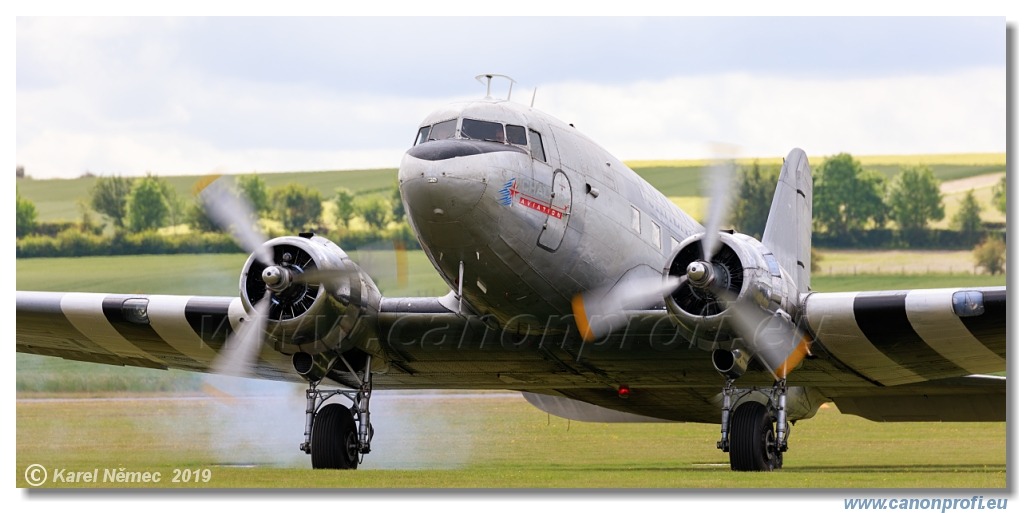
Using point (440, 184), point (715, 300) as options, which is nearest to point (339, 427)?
point (440, 184)

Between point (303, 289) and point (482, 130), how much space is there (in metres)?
2.92

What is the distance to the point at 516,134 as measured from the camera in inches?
601

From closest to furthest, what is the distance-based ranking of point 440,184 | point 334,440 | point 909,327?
point 440,184, point 909,327, point 334,440

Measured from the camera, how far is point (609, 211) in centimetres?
1623

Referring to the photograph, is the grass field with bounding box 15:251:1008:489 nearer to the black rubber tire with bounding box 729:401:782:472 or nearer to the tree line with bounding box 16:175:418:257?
the black rubber tire with bounding box 729:401:782:472

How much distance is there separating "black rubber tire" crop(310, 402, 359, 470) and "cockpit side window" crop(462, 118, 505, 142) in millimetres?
4530

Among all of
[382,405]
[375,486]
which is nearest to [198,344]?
[375,486]

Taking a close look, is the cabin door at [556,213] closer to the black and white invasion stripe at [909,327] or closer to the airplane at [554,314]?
the airplane at [554,314]

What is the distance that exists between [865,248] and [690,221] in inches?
1292

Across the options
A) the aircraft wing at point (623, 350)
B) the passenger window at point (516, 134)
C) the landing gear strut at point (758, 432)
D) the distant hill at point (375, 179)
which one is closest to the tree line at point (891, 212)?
the distant hill at point (375, 179)

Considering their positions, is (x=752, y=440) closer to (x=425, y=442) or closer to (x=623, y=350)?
(x=623, y=350)

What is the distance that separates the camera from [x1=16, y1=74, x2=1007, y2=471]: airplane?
14992mm

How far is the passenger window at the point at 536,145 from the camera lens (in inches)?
602
